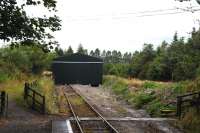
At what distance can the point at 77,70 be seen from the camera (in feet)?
209

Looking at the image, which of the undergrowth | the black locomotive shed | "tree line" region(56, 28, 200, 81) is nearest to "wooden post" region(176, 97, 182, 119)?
the undergrowth

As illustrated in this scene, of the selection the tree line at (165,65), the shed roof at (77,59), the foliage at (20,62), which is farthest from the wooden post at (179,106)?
the shed roof at (77,59)

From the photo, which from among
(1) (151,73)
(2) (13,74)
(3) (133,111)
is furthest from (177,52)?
(3) (133,111)

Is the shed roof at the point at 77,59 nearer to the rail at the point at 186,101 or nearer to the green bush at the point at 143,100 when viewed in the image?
the green bush at the point at 143,100

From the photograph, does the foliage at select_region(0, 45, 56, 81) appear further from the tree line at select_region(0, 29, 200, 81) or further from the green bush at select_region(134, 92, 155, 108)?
the green bush at select_region(134, 92, 155, 108)

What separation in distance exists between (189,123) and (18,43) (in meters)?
7.92

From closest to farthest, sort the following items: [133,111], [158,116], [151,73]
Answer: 1. [158,116]
2. [133,111]
3. [151,73]

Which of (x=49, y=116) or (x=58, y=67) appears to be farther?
(x=58, y=67)

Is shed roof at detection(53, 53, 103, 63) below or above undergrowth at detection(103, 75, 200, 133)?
above

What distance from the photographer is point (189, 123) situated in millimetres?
19438

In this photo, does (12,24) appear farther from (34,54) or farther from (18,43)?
(34,54)

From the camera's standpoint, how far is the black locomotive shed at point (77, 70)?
6173cm

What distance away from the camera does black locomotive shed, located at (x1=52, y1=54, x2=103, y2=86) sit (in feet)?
203

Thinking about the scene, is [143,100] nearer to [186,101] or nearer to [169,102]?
[169,102]
